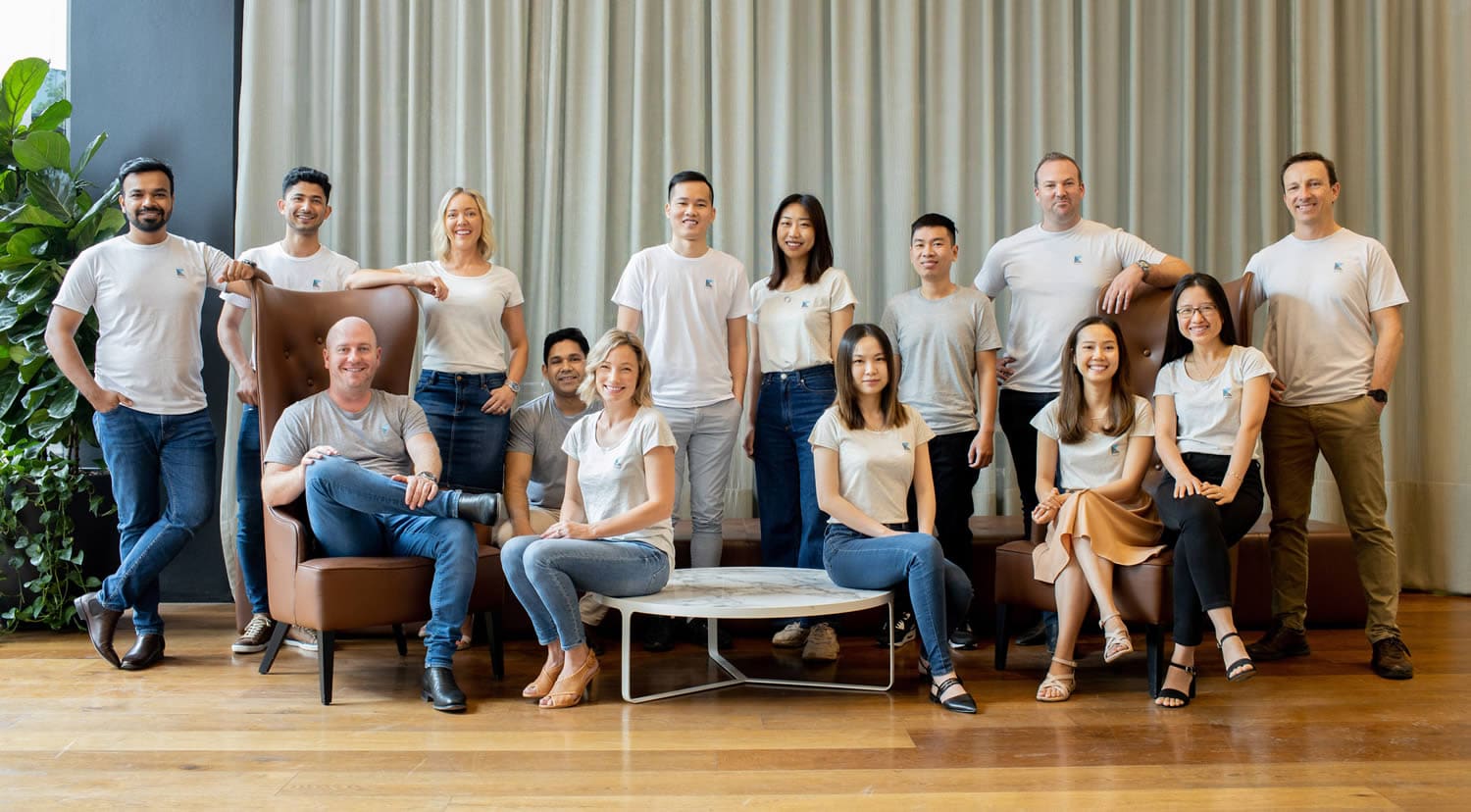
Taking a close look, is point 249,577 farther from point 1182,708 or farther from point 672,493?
point 1182,708

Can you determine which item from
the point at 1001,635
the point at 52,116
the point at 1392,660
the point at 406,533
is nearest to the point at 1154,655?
the point at 1001,635

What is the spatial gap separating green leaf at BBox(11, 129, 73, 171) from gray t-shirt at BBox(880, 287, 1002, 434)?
3072 mm

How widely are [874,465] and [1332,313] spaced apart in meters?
1.48

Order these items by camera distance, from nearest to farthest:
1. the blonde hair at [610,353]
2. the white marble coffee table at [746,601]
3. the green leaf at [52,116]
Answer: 1. the white marble coffee table at [746,601]
2. the blonde hair at [610,353]
3. the green leaf at [52,116]

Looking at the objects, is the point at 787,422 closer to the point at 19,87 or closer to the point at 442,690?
the point at 442,690

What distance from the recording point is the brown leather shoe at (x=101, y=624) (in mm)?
3453

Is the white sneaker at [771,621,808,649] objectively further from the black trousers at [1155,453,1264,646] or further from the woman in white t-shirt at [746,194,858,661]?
the black trousers at [1155,453,1264,646]

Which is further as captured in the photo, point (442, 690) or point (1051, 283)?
point (1051, 283)

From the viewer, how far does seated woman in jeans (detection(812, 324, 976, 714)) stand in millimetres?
3072

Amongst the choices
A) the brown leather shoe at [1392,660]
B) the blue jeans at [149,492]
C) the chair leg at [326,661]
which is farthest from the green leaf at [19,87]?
the brown leather shoe at [1392,660]

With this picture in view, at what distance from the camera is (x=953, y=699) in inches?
115

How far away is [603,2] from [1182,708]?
337cm

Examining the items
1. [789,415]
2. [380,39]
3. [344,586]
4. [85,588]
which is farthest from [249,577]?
[380,39]

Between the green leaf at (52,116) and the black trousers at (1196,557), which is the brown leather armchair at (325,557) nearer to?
the green leaf at (52,116)
